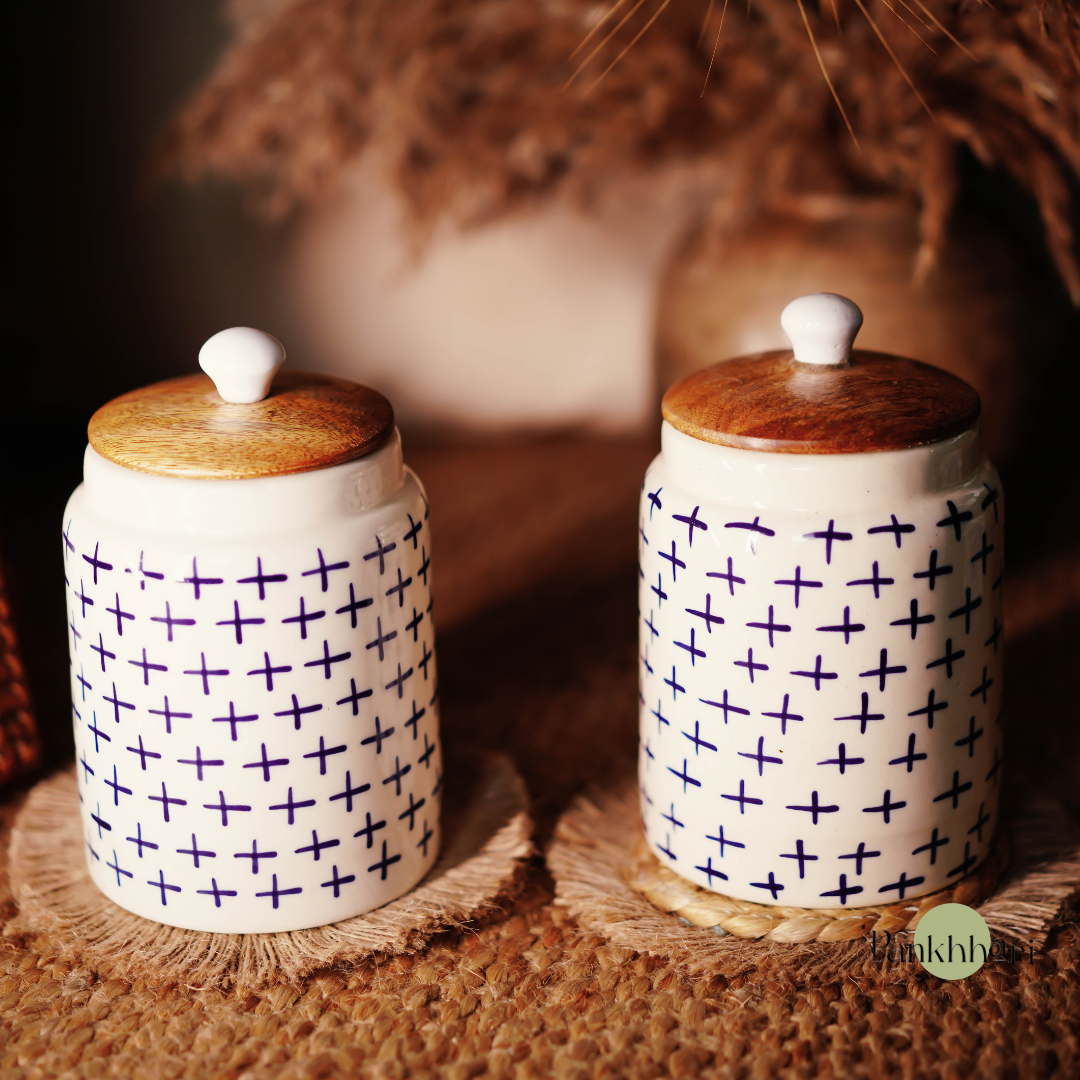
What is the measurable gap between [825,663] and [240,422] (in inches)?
11.2

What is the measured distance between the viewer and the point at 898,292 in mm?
814

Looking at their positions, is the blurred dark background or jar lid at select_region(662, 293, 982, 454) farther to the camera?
the blurred dark background

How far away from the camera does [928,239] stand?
2.55ft

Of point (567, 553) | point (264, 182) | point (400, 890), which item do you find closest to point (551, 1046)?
point (400, 890)

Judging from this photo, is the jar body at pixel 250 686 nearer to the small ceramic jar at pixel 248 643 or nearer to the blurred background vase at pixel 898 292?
the small ceramic jar at pixel 248 643

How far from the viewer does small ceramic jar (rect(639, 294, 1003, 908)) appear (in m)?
0.51

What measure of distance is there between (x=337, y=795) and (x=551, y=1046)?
149 millimetres

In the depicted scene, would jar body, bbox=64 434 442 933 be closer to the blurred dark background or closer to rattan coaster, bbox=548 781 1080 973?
rattan coaster, bbox=548 781 1080 973

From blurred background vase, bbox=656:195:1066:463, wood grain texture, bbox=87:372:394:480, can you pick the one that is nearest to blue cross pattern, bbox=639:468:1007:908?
wood grain texture, bbox=87:372:394:480

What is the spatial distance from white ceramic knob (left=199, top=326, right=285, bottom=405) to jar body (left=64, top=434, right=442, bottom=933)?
62 mm

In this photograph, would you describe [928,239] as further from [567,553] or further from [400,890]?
[400,890]

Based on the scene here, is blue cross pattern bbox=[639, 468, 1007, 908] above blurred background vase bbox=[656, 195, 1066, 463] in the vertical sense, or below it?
below

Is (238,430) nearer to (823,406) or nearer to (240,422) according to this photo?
(240,422)

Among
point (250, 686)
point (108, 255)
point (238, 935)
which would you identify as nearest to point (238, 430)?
point (250, 686)
